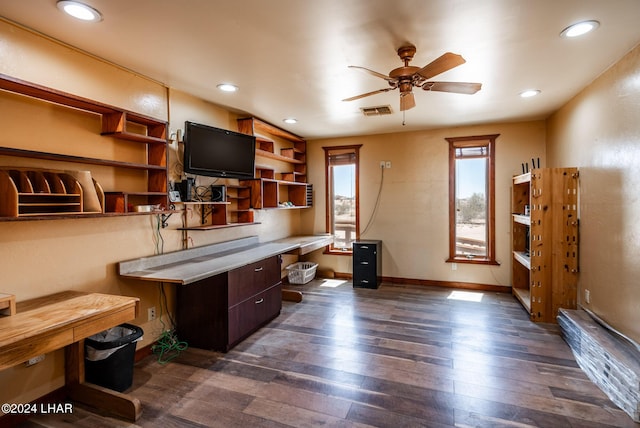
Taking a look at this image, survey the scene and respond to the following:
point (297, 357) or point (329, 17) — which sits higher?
point (329, 17)

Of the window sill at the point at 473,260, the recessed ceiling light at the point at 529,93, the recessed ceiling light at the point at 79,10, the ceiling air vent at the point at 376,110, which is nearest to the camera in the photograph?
the recessed ceiling light at the point at 79,10

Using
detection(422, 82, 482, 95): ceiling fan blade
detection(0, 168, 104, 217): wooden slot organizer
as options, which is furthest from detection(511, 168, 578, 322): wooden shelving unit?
detection(0, 168, 104, 217): wooden slot organizer

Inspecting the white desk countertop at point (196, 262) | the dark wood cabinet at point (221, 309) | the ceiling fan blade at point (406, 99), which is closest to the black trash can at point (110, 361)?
the white desk countertop at point (196, 262)

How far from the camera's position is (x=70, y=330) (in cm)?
180

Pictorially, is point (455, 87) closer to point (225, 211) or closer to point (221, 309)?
point (225, 211)

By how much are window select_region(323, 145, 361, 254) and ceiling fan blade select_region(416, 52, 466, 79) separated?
11.0ft

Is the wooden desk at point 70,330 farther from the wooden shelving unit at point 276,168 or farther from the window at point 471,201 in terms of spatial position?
the window at point 471,201

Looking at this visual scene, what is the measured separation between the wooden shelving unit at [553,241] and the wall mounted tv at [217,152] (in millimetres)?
3233

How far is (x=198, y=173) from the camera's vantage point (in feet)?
10.7

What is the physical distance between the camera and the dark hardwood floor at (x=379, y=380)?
209 cm

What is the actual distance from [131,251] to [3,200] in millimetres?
1040

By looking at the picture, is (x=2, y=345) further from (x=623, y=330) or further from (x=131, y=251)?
(x=623, y=330)

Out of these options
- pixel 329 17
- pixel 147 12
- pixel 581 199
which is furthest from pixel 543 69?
pixel 147 12

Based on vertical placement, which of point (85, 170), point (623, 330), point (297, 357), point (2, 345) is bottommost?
point (297, 357)
